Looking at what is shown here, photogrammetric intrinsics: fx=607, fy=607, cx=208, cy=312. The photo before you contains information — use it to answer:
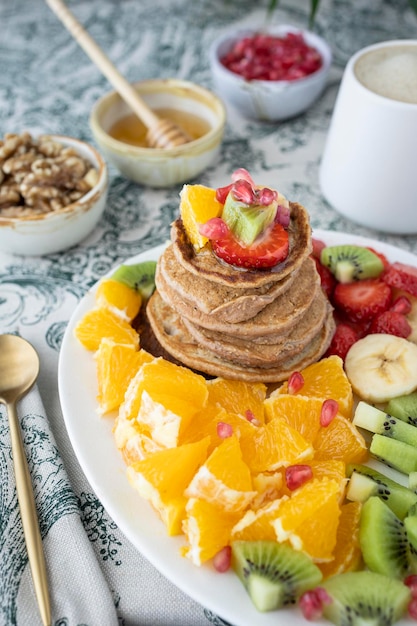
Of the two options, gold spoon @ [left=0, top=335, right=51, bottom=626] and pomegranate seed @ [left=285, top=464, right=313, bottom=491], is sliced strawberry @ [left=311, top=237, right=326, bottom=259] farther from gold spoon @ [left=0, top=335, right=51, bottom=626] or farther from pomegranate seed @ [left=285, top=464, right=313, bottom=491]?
gold spoon @ [left=0, top=335, right=51, bottom=626]

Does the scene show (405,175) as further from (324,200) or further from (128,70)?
(128,70)

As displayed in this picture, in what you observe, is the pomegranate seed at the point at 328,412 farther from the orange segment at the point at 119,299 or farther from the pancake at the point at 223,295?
the orange segment at the point at 119,299

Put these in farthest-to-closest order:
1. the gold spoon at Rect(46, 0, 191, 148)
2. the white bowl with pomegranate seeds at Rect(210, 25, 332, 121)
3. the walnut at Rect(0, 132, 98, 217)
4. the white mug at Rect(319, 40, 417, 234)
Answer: the white bowl with pomegranate seeds at Rect(210, 25, 332, 121) → the gold spoon at Rect(46, 0, 191, 148) → the walnut at Rect(0, 132, 98, 217) → the white mug at Rect(319, 40, 417, 234)

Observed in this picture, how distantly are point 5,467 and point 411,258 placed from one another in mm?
1837

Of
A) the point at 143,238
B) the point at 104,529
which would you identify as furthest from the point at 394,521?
the point at 143,238

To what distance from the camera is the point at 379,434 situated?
6.52 feet

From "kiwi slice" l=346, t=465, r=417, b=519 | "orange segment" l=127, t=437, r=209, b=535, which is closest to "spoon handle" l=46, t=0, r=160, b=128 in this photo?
"orange segment" l=127, t=437, r=209, b=535

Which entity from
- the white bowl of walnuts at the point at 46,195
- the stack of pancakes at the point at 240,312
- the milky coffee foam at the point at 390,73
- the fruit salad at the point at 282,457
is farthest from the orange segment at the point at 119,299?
the milky coffee foam at the point at 390,73

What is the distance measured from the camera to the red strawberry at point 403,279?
245cm

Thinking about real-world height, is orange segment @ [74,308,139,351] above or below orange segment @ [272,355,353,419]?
below

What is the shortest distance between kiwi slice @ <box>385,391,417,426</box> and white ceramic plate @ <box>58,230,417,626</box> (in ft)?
2.28

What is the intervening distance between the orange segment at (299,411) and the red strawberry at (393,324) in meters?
0.55

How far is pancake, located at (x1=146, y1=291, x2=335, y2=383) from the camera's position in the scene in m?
2.11

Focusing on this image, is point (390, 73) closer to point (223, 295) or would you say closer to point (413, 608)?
point (223, 295)
